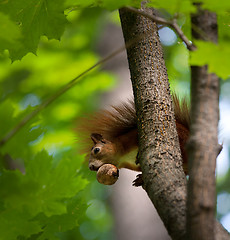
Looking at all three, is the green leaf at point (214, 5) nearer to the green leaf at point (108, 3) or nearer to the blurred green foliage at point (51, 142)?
the green leaf at point (108, 3)

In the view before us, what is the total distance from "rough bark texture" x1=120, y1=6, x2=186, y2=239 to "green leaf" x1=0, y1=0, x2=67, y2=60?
186mm

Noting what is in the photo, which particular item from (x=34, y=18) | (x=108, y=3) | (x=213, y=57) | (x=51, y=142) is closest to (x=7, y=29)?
(x=108, y=3)

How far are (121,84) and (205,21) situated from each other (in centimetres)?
263

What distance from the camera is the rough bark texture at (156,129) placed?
79 cm

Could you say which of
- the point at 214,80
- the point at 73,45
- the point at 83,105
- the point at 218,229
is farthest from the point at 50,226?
the point at 73,45

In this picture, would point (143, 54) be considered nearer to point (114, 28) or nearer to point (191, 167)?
point (191, 167)

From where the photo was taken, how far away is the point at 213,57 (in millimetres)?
679

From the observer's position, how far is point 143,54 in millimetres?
1055

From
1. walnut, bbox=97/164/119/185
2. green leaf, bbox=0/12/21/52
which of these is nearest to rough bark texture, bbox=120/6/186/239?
walnut, bbox=97/164/119/185

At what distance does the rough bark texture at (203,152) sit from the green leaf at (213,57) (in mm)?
22

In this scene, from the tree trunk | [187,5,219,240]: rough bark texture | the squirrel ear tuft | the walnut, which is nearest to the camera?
[187,5,219,240]: rough bark texture

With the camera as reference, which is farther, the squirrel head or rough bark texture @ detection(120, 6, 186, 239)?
the squirrel head

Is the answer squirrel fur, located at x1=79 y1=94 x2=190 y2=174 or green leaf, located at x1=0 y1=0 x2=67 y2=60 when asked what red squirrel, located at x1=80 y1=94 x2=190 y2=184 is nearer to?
squirrel fur, located at x1=79 y1=94 x2=190 y2=174

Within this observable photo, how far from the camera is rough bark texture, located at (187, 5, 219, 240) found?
25.2 inches
